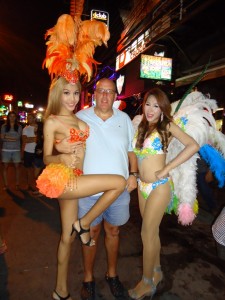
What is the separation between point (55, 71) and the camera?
2.54 meters

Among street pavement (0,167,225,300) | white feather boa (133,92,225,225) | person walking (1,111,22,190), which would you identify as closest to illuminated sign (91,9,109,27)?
person walking (1,111,22,190)

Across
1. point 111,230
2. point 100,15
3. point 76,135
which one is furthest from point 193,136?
point 100,15

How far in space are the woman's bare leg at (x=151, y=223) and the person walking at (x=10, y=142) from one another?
15.3 ft

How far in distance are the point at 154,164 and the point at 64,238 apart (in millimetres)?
1160

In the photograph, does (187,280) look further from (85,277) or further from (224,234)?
(224,234)

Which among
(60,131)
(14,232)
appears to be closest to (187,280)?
(60,131)

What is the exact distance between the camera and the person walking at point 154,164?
2449 millimetres

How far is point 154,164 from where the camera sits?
252 cm

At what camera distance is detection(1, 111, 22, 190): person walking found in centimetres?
627

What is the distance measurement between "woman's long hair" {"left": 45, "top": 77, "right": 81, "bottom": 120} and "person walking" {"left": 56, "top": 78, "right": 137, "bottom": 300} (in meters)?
0.38

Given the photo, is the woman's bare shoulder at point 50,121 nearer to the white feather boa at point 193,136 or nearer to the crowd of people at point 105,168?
→ the crowd of people at point 105,168

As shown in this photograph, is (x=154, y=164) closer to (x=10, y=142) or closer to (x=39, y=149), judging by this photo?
(x=39, y=149)

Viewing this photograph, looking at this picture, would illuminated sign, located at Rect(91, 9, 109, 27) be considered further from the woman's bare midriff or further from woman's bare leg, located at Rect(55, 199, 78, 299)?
woman's bare leg, located at Rect(55, 199, 78, 299)

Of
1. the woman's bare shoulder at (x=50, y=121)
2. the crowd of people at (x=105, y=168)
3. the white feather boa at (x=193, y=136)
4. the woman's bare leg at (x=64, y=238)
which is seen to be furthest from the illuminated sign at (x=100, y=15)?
the woman's bare leg at (x=64, y=238)
